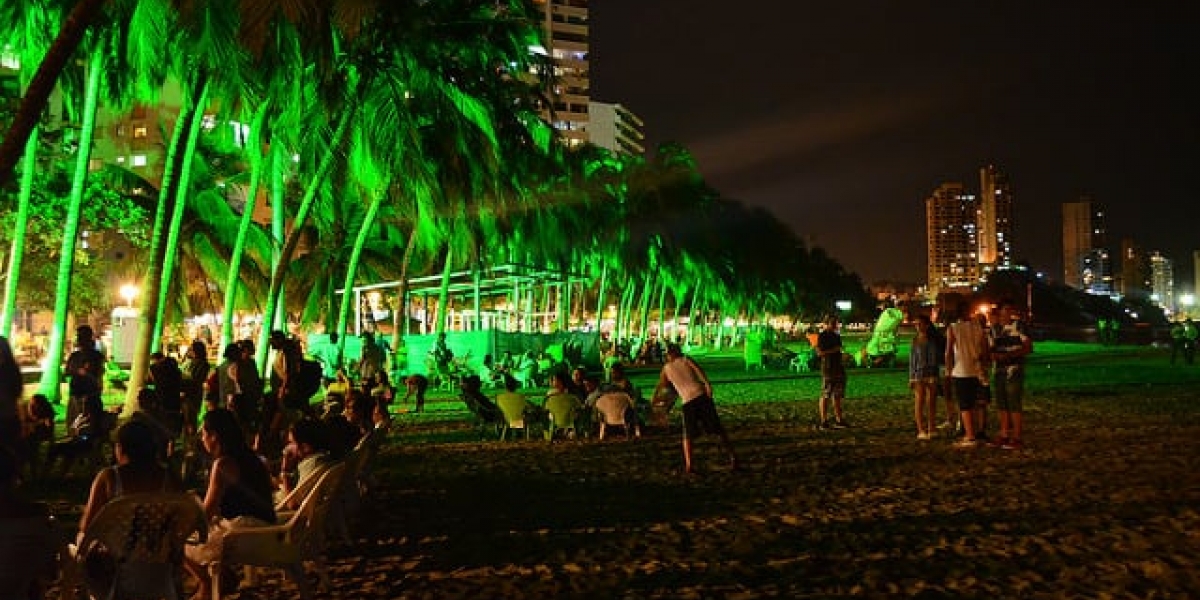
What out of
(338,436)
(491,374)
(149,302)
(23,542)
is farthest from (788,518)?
(491,374)

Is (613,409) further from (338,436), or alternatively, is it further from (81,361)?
(338,436)

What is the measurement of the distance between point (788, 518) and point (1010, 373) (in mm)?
5409

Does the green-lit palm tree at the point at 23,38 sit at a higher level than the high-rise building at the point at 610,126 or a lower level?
lower

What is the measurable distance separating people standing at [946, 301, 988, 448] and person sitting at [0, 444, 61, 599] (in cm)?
1065

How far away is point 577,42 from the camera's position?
490 feet

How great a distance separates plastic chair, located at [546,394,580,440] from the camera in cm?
1558

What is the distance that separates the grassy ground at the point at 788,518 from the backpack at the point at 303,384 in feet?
4.10

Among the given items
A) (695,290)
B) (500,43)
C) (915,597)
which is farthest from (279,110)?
(695,290)

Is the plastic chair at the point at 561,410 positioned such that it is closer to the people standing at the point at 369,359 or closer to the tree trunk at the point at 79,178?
the people standing at the point at 369,359

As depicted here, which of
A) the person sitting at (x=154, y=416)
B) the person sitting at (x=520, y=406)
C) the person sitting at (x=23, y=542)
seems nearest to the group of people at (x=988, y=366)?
the person sitting at (x=520, y=406)

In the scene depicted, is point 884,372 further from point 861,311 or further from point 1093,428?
point 861,311

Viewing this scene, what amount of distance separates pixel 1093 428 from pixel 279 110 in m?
16.2

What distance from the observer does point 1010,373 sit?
13172 mm

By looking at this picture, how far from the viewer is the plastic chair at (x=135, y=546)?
5.23m
